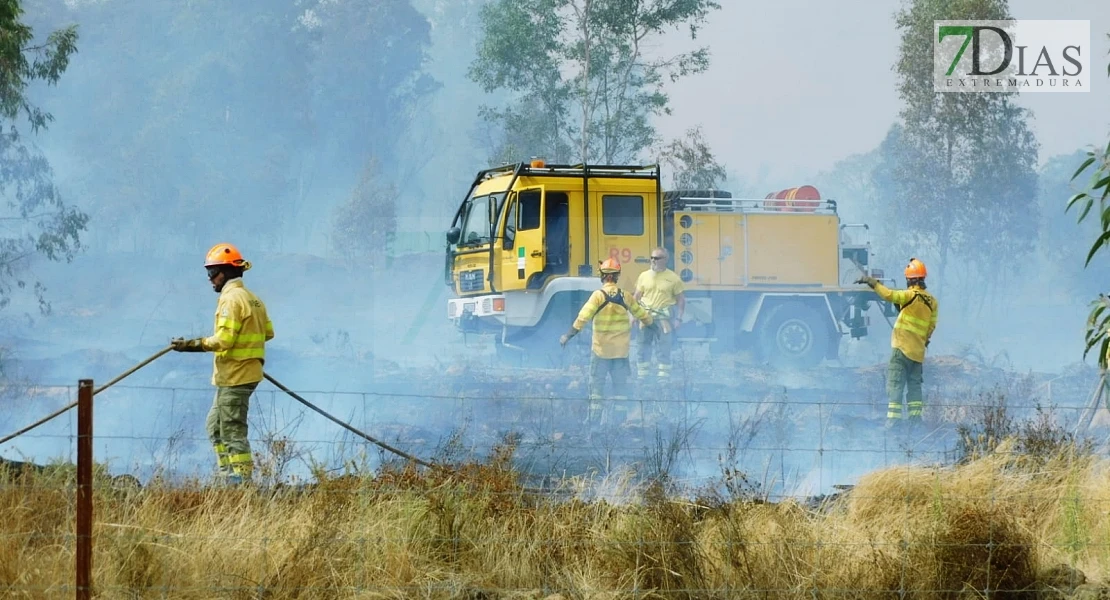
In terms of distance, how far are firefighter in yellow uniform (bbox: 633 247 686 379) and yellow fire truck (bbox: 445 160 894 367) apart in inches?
46.9

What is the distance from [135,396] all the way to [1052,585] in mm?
15696

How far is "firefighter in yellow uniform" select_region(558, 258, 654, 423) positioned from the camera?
13375 mm

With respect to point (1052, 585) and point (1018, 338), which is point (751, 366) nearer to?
point (1052, 585)

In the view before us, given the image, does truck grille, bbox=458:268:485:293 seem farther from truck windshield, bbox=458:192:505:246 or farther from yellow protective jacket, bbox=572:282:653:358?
yellow protective jacket, bbox=572:282:653:358

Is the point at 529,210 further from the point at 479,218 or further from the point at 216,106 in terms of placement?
the point at 216,106

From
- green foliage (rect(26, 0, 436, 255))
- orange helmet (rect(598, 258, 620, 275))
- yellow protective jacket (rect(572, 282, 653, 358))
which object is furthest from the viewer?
green foliage (rect(26, 0, 436, 255))

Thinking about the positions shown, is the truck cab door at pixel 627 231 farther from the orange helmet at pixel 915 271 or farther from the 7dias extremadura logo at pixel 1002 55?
the 7dias extremadura logo at pixel 1002 55

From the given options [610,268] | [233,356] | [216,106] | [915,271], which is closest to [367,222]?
[216,106]

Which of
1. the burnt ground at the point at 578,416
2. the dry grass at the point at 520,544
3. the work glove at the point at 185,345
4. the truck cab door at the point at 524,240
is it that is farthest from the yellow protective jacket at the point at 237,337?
the truck cab door at the point at 524,240

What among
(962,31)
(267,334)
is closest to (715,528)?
(267,334)

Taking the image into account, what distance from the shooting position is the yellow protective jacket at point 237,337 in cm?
880

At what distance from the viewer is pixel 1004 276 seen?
35438 mm

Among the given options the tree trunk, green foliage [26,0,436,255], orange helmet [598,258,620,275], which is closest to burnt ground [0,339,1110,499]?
orange helmet [598,258,620,275]

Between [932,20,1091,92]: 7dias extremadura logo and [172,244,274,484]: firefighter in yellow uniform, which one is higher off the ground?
[932,20,1091,92]: 7dias extremadura logo
